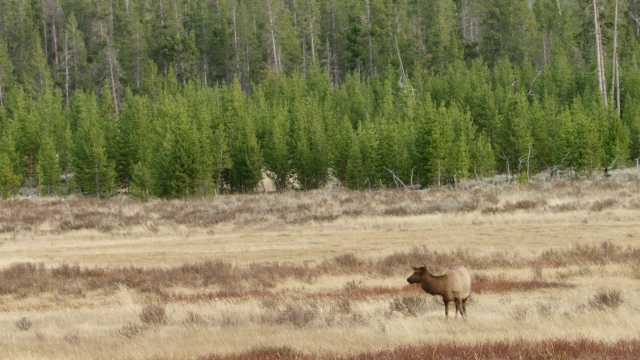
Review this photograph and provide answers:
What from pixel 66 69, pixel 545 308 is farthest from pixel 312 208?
pixel 66 69

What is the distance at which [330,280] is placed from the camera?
19.2 metres

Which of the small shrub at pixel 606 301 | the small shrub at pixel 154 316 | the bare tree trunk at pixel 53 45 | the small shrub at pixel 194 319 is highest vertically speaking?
the bare tree trunk at pixel 53 45

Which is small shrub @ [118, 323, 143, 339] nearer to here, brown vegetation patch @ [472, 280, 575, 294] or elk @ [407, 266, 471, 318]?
elk @ [407, 266, 471, 318]

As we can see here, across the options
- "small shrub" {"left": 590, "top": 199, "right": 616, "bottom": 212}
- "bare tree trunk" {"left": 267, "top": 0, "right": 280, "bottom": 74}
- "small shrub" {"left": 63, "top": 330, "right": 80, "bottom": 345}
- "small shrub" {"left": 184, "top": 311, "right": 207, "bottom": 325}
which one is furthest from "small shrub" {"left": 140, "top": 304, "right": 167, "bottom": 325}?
"bare tree trunk" {"left": 267, "top": 0, "right": 280, "bottom": 74}

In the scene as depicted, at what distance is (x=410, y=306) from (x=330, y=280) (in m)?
6.25

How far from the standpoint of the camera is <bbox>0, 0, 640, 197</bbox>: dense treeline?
197ft

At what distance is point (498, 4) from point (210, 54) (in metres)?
44.9

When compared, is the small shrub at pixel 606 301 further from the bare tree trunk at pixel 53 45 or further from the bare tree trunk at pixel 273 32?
the bare tree trunk at pixel 53 45

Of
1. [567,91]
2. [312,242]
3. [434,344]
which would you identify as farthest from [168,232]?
[567,91]

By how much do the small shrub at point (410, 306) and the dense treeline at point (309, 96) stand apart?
41961mm

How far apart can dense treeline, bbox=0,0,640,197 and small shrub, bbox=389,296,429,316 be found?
138 feet

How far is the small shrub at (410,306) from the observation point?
42.5ft

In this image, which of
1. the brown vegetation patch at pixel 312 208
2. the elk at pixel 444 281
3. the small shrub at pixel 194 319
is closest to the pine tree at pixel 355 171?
the brown vegetation patch at pixel 312 208

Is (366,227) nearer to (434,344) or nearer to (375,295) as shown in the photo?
(375,295)
